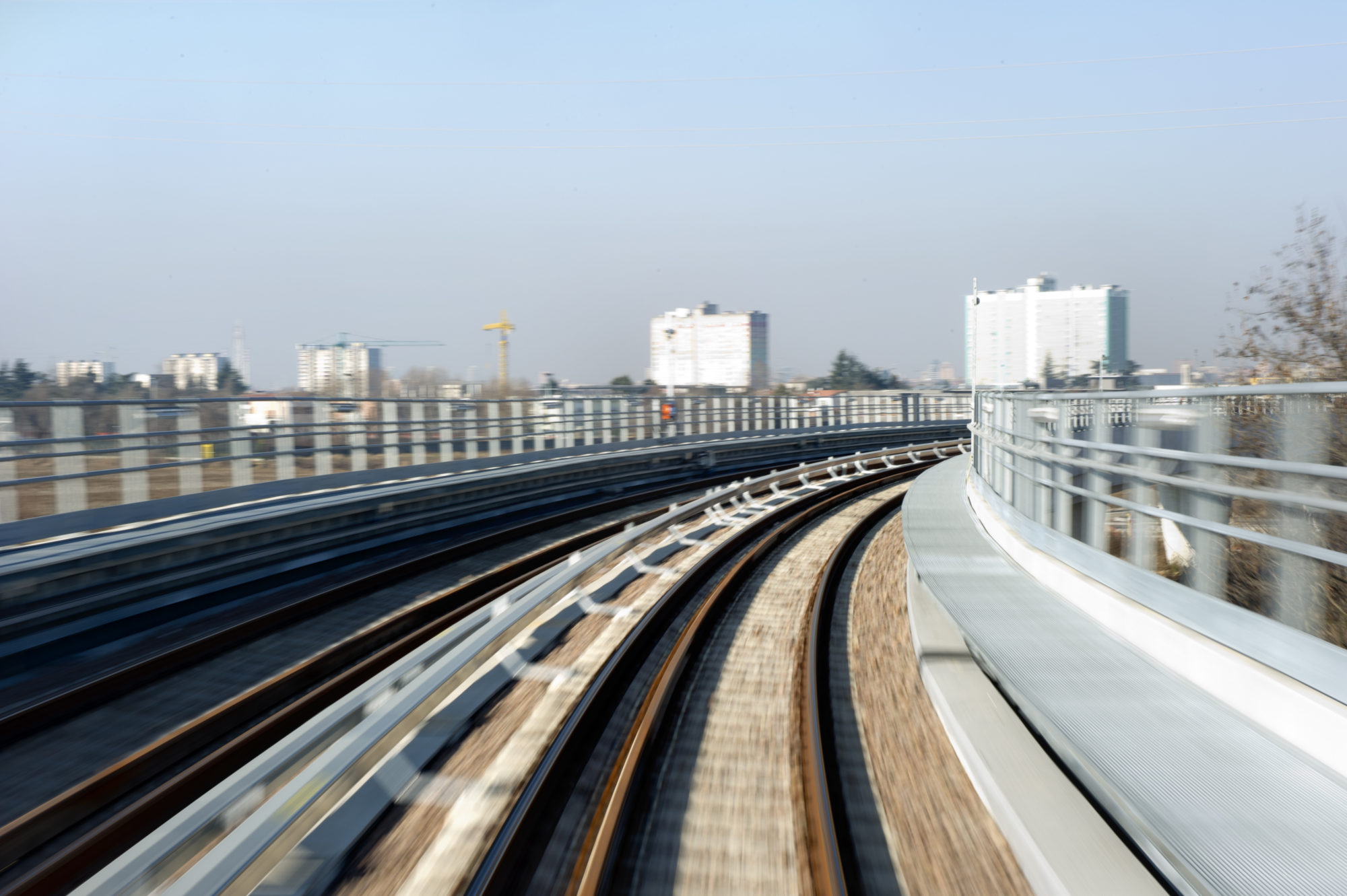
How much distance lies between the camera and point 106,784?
5.08m

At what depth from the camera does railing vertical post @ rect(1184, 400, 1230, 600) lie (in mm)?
4859

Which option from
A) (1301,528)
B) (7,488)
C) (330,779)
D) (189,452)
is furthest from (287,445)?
(1301,528)

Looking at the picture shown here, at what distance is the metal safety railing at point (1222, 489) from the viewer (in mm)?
4113

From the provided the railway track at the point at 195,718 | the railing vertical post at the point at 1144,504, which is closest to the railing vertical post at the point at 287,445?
the railway track at the point at 195,718

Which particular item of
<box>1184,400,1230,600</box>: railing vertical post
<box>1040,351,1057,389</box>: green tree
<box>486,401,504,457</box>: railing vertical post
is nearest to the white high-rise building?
<box>1040,351,1057,389</box>: green tree

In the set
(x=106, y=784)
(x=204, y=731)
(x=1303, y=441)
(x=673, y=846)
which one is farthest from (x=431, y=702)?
(x=1303, y=441)

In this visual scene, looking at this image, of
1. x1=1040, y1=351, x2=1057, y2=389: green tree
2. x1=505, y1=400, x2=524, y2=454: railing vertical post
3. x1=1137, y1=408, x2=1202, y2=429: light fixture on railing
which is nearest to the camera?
x1=1137, y1=408, x2=1202, y2=429: light fixture on railing

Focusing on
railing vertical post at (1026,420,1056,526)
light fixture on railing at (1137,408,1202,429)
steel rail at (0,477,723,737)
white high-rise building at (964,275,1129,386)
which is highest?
white high-rise building at (964,275,1129,386)

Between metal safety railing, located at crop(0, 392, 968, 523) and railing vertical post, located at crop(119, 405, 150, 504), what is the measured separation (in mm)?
13

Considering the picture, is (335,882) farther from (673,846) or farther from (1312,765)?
(1312,765)

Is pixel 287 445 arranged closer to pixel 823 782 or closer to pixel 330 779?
pixel 330 779

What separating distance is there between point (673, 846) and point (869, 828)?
3.55 ft

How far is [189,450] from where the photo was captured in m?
12.1

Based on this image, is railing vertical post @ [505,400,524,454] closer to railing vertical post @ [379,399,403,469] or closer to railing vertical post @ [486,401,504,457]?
railing vertical post @ [486,401,504,457]
